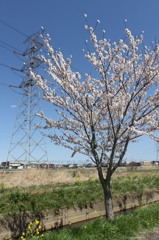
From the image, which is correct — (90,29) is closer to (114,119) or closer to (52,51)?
(52,51)

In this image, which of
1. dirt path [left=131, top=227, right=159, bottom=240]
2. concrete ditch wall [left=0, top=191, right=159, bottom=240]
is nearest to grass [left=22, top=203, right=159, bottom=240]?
dirt path [left=131, top=227, right=159, bottom=240]

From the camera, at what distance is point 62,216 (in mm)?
11383

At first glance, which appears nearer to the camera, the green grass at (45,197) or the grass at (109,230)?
the grass at (109,230)

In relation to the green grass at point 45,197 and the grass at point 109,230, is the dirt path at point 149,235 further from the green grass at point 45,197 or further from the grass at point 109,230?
the green grass at point 45,197

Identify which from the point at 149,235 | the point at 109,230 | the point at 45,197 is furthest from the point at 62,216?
the point at 149,235

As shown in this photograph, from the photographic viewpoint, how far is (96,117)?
795 centimetres

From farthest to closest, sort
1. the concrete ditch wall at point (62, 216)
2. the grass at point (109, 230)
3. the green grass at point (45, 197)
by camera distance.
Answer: the green grass at point (45, 197) → the concrete ditch wall at point (62, 216) → the grass at point (109, 230)

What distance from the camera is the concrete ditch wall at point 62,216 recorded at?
8.92 m

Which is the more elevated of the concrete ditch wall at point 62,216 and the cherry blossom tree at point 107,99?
the cherry blossom tree at point 107,99

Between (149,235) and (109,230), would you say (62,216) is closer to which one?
(109,230)

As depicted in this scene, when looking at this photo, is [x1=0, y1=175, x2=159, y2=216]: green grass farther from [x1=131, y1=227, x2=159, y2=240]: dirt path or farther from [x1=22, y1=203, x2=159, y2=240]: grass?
[x1=131, y1=227, x2=159, y2=240]: dirt path

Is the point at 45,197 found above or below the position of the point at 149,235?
above

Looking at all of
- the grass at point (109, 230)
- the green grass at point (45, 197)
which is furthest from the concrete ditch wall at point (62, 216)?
the grass at point (109, 230)

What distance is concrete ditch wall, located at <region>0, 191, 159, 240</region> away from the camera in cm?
892
